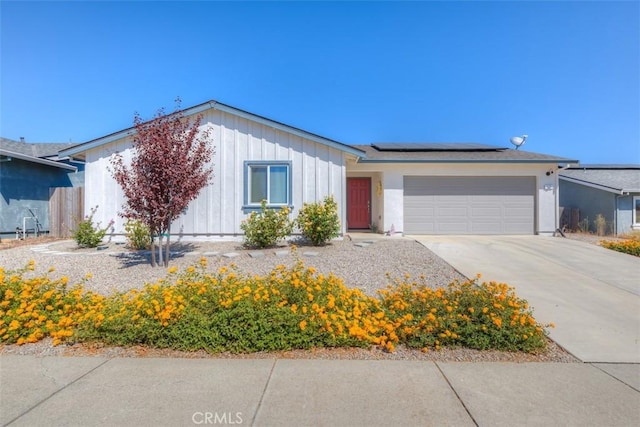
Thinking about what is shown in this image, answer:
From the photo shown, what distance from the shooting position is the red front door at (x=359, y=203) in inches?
508

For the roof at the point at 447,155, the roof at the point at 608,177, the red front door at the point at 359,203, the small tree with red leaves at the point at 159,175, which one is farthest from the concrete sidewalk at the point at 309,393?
the roof at the point at 608,177

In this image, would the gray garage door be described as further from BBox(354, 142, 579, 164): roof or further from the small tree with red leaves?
the small tree with red leaves

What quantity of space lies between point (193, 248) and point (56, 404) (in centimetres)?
635

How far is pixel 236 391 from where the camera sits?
9.17ft

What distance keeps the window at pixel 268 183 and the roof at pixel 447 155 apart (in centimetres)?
294

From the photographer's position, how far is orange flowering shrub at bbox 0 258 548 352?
3.62 meters

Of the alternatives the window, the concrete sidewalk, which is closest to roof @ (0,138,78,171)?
the window

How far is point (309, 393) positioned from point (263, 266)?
4.19 metres

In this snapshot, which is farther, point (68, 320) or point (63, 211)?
point (63, 211)

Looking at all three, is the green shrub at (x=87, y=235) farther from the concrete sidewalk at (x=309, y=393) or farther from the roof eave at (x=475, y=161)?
the roof eave at (x=475, y=161)

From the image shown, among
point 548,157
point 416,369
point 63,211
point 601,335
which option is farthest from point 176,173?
point 548,157

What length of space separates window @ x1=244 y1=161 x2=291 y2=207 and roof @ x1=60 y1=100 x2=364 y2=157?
41.3 inches

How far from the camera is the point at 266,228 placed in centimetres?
859

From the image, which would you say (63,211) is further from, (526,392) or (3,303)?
(526,392)
